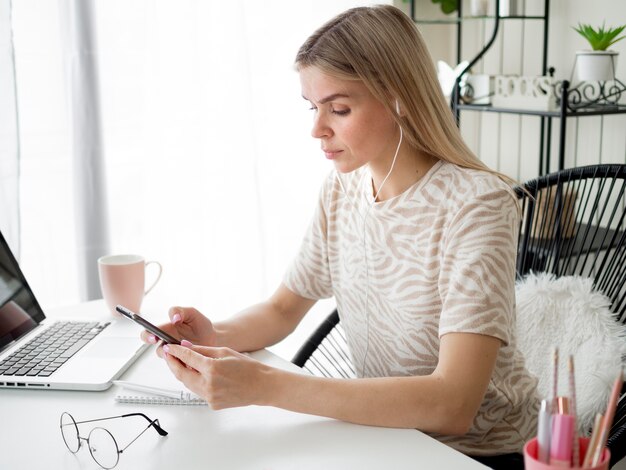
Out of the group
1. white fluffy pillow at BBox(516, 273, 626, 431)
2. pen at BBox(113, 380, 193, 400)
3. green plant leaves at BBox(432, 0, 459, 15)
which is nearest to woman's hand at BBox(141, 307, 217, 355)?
pen at BBox(113, 380, 193, 400)

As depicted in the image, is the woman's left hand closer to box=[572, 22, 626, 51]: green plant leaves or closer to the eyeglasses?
the eyeglasses

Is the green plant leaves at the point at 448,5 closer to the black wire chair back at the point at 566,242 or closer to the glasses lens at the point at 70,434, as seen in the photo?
the black wire chair back at the point at 566,242

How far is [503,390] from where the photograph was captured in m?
1.16

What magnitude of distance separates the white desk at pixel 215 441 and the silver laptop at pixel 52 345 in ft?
0.13

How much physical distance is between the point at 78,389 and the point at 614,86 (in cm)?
182

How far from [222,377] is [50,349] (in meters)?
0.42

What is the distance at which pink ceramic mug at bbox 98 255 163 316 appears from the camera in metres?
1.33

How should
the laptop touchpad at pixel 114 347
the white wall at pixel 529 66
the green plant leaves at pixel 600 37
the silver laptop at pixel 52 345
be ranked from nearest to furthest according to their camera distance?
the silver laptop at pixel 52 345, the laptop touchpad at pixel 114 347, the green plant leaves at pixel 600 37, the white wall at pixel 529 66

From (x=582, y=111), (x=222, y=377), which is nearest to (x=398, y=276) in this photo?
(x=222, y=377)

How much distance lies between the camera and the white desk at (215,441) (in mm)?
837

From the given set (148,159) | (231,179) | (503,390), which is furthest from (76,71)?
(503,390)

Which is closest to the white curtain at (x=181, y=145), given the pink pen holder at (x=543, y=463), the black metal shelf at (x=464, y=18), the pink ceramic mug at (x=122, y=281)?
the black metal shelf at (x=464, y=18)

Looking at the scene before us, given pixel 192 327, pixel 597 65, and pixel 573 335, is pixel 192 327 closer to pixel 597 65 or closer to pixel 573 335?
pixel 573 335

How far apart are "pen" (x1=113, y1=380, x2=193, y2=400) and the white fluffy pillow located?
2.20 ft
